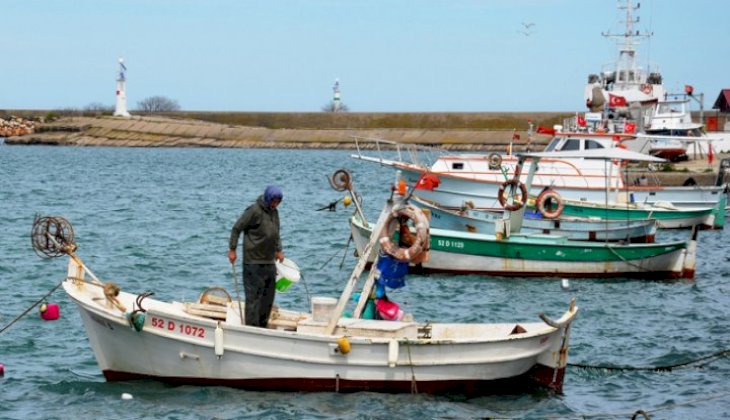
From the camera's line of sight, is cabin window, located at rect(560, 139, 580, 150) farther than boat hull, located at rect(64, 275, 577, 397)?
Yes

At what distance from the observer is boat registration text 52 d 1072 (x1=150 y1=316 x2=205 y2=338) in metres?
14.3

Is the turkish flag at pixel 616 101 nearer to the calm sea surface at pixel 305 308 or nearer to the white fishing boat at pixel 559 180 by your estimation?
the calm sea surface at pixel 305 308

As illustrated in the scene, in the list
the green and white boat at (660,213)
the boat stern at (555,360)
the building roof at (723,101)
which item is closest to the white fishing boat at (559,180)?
the green and white boat at (660,213)

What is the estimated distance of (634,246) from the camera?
24984 mm

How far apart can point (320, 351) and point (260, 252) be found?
1.35m

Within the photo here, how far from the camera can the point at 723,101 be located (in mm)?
81750

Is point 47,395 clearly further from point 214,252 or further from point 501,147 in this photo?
point 501,147

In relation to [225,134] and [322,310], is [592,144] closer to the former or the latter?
[322,310]

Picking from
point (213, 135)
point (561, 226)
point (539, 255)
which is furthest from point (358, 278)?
point (213, 135)

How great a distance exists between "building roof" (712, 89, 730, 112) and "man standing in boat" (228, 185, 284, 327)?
70171mm

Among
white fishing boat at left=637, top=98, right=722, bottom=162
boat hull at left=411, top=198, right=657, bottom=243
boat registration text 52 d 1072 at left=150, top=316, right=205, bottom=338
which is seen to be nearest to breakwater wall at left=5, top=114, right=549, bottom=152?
white fishing boat at left=637, top=98, right=722, bottom=162

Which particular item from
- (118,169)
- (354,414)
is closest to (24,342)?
(354,414)

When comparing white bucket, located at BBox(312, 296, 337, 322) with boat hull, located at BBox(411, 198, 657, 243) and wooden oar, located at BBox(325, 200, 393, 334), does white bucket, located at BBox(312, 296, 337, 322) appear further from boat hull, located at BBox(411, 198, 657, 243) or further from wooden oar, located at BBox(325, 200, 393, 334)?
boat hull, located at BBox(411, 198, 657, 243)

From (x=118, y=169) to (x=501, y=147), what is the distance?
4092 centimetres
